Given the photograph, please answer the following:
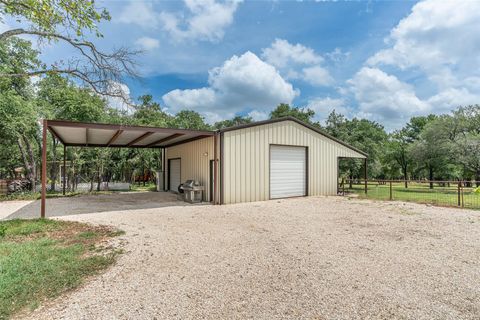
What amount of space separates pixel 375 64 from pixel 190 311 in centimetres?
1217

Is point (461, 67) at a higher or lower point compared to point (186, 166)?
higher

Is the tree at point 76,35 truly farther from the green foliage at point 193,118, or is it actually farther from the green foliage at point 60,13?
the green foliage at point 193,118

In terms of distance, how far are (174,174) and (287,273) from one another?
1201cm

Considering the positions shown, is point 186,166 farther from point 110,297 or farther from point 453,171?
point 453,171

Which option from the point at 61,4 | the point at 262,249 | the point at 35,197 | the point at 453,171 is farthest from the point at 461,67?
the point at 453,171

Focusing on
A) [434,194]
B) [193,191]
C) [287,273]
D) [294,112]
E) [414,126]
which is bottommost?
[434,194]

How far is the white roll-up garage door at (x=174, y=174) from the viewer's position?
13.9 meters

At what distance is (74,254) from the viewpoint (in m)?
4.02

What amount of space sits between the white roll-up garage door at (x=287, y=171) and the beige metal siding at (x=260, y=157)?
0.94 feet

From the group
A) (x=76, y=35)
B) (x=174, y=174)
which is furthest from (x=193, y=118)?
(x=76, y=35)

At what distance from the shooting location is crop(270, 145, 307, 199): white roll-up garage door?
10953mm

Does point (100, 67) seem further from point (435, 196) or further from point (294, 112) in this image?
point (294, 112)

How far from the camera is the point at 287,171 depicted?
37.4ft

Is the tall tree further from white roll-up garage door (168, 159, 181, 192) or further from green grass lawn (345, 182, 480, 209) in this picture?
white roll-up garage door (168, 159, 181, 192)
